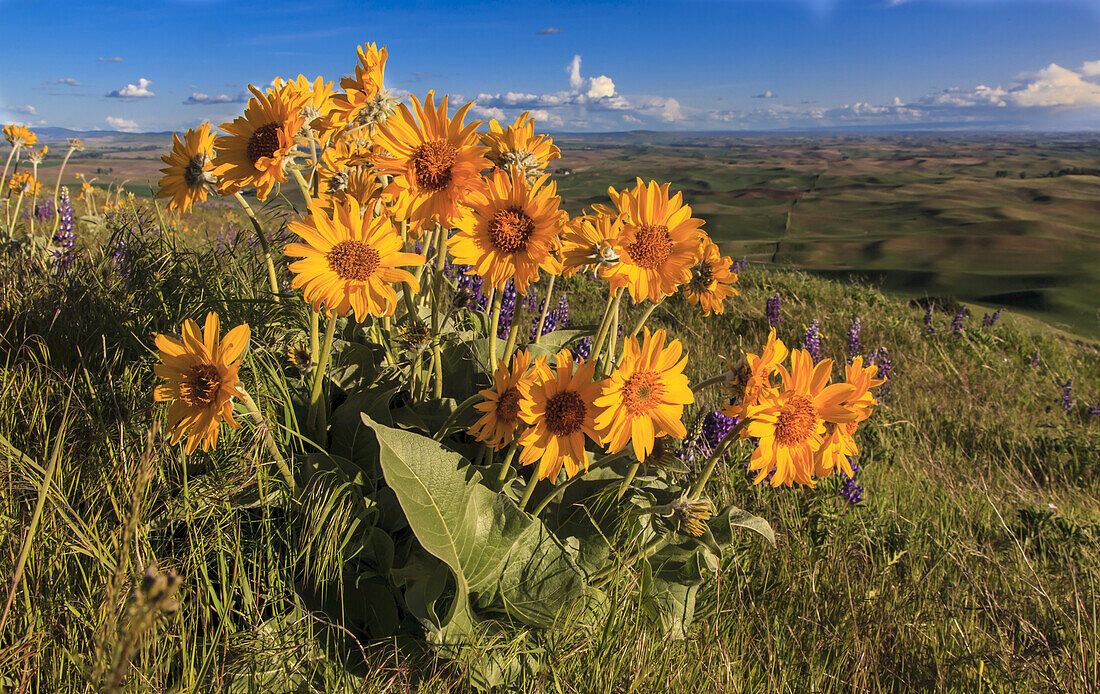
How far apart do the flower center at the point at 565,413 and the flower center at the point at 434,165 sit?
A: 596mm

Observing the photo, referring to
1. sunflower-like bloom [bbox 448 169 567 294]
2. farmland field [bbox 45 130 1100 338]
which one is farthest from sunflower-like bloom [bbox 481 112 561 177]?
sunflower-like bloom [bbox 448 169 567 294]

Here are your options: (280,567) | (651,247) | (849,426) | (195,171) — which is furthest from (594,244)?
(280,567)

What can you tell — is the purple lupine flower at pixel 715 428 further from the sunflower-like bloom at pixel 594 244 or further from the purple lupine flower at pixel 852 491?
the sunflower-like bloom at pixel 594 244

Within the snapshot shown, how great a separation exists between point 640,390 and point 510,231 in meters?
0.49

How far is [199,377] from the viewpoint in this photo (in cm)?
145

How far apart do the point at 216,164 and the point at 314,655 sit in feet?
4.16

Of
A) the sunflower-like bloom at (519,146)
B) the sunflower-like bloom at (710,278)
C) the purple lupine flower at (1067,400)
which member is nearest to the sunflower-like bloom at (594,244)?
the sunflower-like bloom at (519,146)

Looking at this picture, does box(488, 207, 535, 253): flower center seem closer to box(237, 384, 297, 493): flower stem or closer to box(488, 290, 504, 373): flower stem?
box(488, 290, 504, 373): flower stem

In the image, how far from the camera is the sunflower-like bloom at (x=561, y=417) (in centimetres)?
146

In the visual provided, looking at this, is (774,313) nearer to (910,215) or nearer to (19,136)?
(19,136)

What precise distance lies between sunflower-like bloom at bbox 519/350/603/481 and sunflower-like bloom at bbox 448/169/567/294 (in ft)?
0.77

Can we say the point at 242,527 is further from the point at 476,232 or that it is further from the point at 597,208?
the point at 597,208

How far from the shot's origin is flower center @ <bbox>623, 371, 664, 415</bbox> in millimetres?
1415

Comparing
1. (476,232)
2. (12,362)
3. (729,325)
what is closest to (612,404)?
(476,232)
